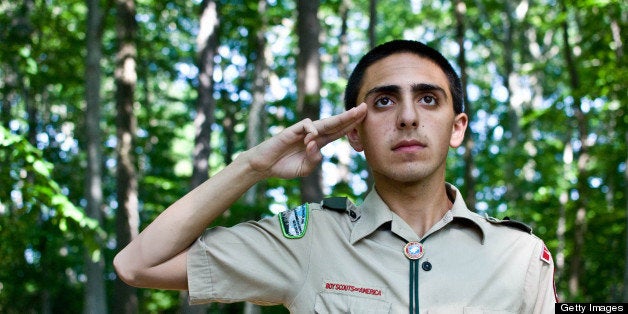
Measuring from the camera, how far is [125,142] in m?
13.1

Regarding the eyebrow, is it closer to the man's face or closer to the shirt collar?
the man's face

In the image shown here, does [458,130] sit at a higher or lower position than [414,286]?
higher

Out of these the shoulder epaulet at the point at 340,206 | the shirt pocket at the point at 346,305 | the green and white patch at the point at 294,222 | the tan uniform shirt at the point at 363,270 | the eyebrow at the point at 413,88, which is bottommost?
the shirt pocket at the point at 346,305

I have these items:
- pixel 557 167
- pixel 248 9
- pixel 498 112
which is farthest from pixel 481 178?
pixel 248 9

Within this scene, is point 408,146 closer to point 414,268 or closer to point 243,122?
point 414,268

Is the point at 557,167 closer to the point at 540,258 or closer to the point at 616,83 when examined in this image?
the point at 616,83

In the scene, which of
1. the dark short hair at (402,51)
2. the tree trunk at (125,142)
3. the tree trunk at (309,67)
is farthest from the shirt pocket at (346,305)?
the tree trunk at (125,142)

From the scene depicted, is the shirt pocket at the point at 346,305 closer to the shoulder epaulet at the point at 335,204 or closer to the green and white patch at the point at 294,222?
the green and white patch at the point at 294,222

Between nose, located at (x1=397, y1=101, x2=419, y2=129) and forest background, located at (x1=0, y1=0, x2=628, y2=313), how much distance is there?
14.3ft

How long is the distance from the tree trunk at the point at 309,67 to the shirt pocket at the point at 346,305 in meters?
5.32

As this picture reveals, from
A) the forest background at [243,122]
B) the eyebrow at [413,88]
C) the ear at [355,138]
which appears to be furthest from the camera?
the forest background at [243,122]

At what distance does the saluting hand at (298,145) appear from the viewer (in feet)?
7.90

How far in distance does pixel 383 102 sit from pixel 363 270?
67cm

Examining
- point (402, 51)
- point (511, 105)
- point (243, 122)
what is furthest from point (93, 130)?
point (511, 105)
